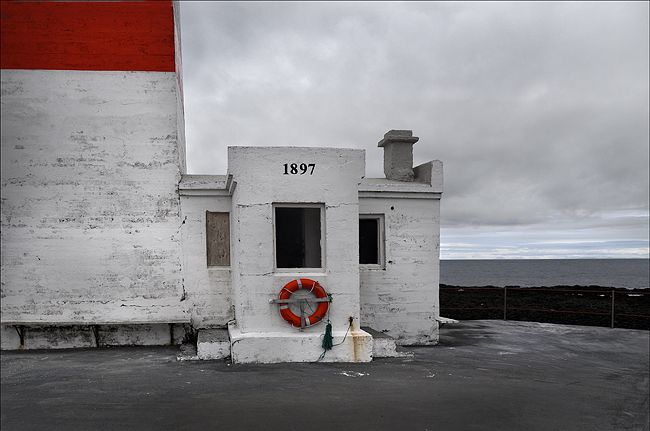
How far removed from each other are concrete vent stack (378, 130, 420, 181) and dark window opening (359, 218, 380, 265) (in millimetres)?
1418

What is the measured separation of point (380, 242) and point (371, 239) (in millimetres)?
248

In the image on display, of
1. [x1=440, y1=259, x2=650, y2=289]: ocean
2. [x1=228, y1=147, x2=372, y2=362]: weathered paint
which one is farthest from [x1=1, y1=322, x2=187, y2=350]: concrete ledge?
[x1=440, y1=259, x2=650, y2=289]: ocean

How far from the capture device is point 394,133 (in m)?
11.8

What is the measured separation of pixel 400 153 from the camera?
1184cm

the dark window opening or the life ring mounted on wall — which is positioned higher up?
the dark window opening

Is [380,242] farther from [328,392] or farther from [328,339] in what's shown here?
[328,392]

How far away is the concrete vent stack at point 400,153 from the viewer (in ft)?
38.6

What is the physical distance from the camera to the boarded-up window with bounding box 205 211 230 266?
33.4 feet

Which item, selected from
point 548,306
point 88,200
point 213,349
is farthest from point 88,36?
point 548,306

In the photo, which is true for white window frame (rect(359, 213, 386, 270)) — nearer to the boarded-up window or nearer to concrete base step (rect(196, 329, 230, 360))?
the boarded-up window

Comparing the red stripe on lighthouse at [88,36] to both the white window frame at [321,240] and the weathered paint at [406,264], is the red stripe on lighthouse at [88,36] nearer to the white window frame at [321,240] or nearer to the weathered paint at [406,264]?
the white window frame at [321,240]

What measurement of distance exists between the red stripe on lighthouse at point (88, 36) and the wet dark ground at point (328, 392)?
5.60 meters

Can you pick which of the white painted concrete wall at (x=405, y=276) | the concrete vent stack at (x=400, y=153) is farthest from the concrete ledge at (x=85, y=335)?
the concrete vent stack at (x=400, y=153)

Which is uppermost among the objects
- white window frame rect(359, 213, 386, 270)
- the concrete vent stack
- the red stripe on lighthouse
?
the red stripe on lighthouse
